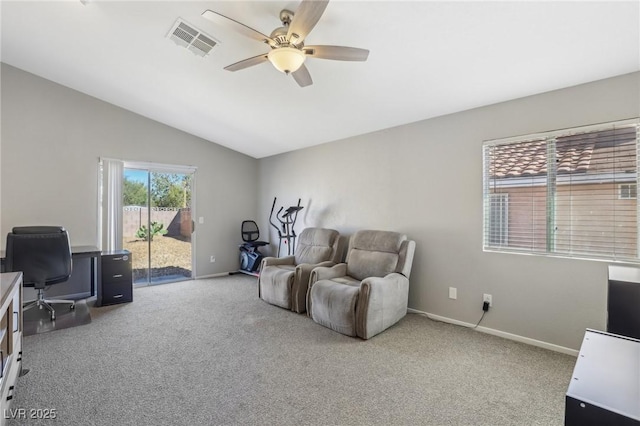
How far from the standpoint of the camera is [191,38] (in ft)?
8.95

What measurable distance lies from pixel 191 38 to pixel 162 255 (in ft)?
12.7

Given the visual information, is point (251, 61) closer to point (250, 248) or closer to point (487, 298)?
point (487, 298)

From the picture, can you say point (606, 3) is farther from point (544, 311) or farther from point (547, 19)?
Result: point (544, 311)

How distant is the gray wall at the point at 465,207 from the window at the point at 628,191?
566 millimetres

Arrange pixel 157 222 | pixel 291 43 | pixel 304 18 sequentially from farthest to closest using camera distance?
pixel 157 222, pixel 291 43, pixel 304 18

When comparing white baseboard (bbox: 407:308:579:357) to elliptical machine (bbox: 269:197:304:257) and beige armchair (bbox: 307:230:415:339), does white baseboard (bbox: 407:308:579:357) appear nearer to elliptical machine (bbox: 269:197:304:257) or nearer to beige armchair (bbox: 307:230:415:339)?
beige armchair (bbox: 307:230:415:339)

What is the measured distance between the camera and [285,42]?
205 centimetres

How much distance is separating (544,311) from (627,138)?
1.63m

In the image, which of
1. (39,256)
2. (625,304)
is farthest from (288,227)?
(625,304)

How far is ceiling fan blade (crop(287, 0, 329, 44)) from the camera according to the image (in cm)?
169

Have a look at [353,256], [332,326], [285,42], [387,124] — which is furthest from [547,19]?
[332,326]

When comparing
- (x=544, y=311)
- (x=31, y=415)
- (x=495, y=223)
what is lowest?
(x=31, y=415)

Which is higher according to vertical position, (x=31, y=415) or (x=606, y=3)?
(x=606, y=3)

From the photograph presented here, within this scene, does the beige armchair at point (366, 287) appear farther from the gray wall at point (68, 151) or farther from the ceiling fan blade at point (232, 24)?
the gray wall at point (68, 151)
